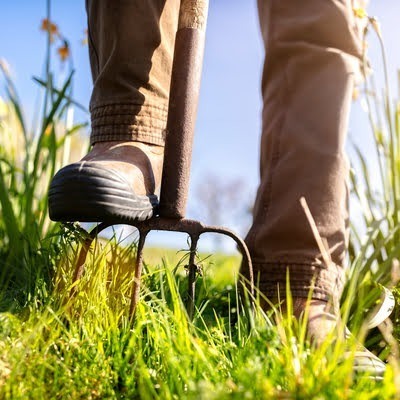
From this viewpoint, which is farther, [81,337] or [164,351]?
[81,337]

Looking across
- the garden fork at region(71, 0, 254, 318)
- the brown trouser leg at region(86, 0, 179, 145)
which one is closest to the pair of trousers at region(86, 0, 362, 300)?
the brown trouser leg at region(86, 0, 179, 145)

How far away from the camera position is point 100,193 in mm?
1217

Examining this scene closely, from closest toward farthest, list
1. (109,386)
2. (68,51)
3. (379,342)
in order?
(109,386) < (379,342) < (68,51)

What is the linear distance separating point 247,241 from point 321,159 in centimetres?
30

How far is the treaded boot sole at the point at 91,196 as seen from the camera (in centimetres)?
121

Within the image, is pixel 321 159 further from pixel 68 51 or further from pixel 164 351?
pixel 68 51

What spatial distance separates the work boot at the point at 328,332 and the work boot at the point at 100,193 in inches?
17.1

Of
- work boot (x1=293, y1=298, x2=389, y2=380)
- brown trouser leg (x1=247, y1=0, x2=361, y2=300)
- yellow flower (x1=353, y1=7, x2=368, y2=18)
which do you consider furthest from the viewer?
yellow flower (x1=353, y1=7, x2=368, y2=18)

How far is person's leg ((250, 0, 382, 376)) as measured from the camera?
1482 mm

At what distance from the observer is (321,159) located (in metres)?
1.49

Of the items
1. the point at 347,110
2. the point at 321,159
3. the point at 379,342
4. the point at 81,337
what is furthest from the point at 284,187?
the point at 81,337

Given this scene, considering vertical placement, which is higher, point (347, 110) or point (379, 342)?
point (347, 110)

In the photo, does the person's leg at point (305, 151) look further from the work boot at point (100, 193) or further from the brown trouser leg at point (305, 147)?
the work boot at point (100, 193)

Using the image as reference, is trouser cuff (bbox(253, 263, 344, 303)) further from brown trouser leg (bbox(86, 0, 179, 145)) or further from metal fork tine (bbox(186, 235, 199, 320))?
brown trouser leg (bbox(86, 0, 179, 145))
